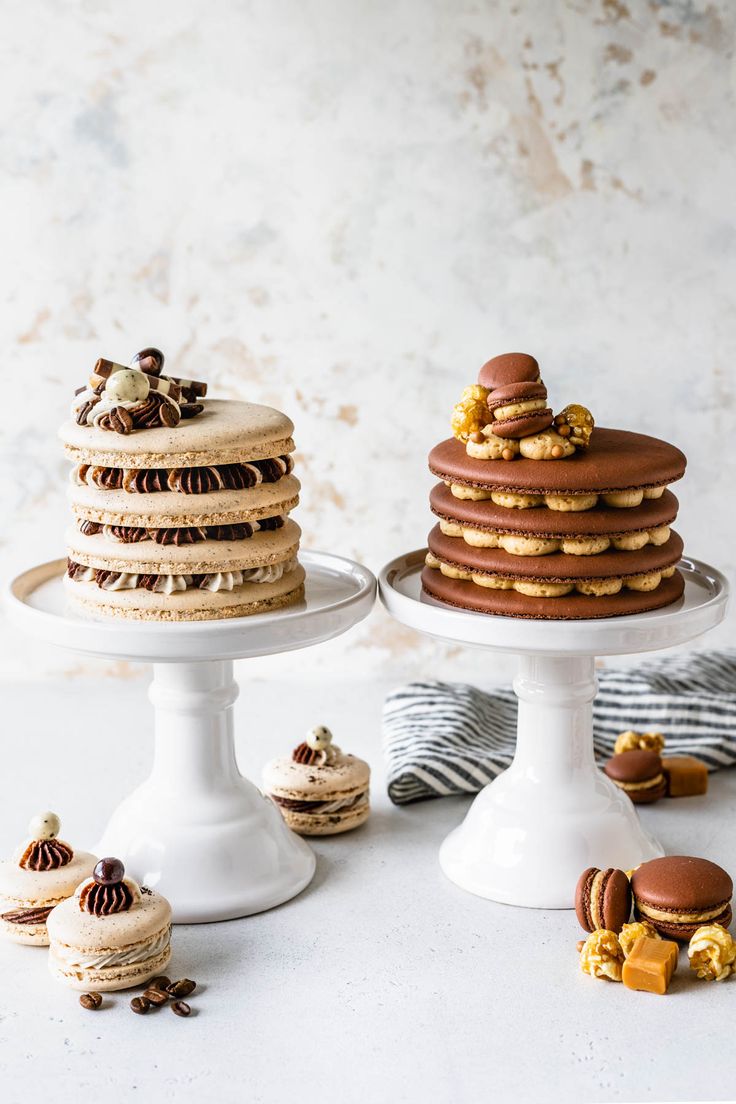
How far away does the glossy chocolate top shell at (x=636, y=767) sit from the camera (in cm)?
232

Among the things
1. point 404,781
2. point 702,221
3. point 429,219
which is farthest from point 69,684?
point 702,221

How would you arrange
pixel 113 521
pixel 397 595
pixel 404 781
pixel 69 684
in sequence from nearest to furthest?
1. pixel 113 521
2. pixel 397 595
3. pixel 404 781
4. pixel 69 684

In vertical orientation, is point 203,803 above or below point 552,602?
below

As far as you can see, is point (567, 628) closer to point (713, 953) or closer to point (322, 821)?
point (713, 953)

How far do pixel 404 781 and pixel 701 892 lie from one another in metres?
0.62

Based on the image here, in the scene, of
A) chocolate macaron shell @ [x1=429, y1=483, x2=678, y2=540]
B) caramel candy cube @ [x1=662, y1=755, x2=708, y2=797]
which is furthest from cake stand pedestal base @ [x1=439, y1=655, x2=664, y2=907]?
caramel candy cube @ [x1=662, y1=755, x2=708, y2=797]

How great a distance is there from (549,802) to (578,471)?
493mm

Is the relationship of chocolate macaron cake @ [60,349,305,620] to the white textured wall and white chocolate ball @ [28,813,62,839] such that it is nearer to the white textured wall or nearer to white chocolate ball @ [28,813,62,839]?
white chocolate ball @ [28,813,62,839]

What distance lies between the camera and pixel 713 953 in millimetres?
1741

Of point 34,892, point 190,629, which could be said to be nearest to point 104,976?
point 34,892

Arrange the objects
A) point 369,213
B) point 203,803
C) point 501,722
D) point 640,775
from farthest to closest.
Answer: point 369,213, point 501,722, point 640,775, point 203,803

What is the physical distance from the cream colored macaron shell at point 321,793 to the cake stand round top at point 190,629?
1.16 ft

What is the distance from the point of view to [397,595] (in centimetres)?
192

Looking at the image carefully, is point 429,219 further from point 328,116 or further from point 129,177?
point 129,177
